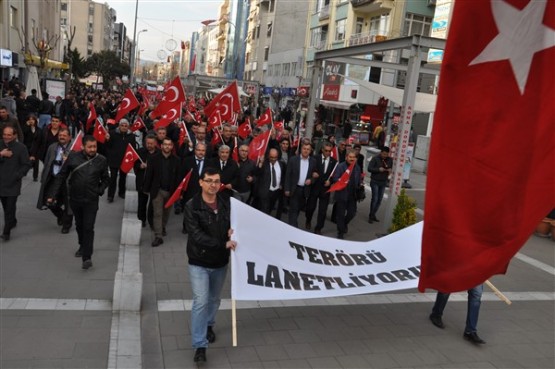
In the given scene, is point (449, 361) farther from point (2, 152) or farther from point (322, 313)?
point (2, 152)

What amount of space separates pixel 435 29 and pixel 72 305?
29.2 meters

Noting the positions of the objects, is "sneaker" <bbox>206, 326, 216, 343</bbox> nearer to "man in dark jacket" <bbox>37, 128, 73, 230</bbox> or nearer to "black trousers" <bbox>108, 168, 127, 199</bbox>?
"man in dark jacket" <bbox>37, 128, 73, 230</bbox>

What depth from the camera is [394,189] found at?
9648mm

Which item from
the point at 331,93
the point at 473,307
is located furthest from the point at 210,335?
the point at 331,93

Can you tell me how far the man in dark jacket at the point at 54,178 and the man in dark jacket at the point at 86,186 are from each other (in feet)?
4.40

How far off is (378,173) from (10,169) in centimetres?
752

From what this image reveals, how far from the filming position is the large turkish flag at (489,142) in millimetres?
→ 2646

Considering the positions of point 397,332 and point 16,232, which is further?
point 16,232

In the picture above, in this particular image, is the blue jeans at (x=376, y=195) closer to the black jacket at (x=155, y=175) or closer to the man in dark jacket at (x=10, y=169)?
the black jacket at (x=155, y=175)

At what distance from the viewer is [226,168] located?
8680mm

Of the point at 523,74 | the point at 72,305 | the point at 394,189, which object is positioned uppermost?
the point at 523,74

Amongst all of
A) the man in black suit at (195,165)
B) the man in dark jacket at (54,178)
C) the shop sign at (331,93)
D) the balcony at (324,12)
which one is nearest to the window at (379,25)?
the balcony at (324,12)

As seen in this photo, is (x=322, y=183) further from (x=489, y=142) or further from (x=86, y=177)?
(x=489, y=142)

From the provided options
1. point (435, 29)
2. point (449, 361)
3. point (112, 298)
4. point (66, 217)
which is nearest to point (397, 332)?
point (449, 361)
